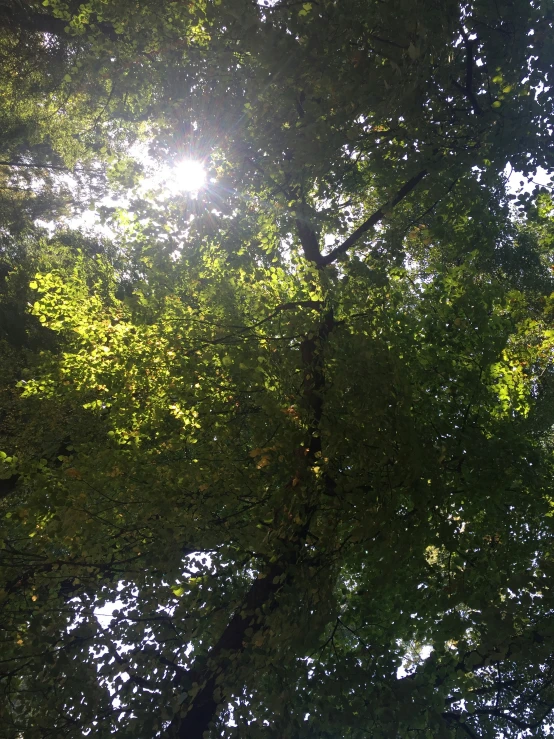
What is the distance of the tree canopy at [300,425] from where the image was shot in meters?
5.01

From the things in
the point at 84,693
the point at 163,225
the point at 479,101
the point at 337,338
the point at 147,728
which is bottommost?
the point at 147,728

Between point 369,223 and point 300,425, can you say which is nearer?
point 300,425

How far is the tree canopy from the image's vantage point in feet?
16.4

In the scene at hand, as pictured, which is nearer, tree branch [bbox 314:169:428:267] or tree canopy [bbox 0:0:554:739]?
tree canopy [bbox 0:0:554:739]

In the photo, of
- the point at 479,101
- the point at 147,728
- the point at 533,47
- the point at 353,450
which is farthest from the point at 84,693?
the point at 533,47

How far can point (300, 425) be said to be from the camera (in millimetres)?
5699

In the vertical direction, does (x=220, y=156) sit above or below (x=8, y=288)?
below

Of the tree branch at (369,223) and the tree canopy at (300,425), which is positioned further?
the tree branch at (369,223)

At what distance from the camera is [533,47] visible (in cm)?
569

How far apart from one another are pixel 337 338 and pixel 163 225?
316cm

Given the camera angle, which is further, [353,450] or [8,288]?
[8,288]

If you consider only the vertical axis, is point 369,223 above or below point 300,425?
above

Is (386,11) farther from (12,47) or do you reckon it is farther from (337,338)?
(12,47)

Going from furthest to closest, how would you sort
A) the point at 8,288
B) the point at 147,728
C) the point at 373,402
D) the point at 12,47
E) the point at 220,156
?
the point at 8,288 → the point at 12,47 → the point at 220,156 → the point at 373,402 → the point at 147,728
